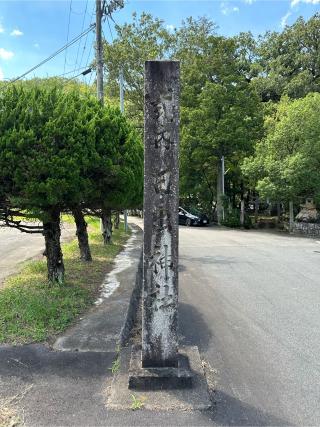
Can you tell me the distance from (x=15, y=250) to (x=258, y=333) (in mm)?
8759

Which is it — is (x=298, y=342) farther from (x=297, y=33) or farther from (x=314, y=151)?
(x=297, y=33)

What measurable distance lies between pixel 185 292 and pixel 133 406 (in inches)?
169

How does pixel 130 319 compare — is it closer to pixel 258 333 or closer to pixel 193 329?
pixel 193 329

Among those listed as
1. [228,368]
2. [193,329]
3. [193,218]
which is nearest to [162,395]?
[228,368]

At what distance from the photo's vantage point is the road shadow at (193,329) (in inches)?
197

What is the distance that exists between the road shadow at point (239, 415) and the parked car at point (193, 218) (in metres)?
23.6

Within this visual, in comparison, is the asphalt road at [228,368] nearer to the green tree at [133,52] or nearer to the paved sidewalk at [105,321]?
the paved sidewalk at [105,321]

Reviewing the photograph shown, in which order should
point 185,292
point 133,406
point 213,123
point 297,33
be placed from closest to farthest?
point 133,406
point 185,292
point 213,123
point 297,33

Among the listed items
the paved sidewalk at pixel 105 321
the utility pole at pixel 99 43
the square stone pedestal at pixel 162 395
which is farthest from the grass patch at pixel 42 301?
the utility pole at pixel 99 43

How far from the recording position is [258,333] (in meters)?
5.38

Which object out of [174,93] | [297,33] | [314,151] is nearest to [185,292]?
[174,93]

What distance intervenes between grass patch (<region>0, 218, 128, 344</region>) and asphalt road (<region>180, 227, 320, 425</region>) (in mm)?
1550

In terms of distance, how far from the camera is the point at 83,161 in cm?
527

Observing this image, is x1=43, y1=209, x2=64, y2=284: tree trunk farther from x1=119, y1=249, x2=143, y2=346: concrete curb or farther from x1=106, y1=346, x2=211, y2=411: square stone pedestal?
x1=106, y1=346, x2=211, y2=411: square stone pedestal
